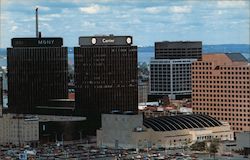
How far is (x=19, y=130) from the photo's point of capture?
359ft

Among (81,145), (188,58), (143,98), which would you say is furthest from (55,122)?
(188,58)

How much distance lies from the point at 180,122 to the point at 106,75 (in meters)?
18.8

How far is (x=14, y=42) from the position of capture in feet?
452

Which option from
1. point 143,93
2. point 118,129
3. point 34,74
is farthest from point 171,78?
point 118,129

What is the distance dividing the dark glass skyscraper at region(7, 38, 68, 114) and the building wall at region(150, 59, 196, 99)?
35.5m

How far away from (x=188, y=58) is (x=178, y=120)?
7058 cm

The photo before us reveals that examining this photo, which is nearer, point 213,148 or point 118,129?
point 213,148

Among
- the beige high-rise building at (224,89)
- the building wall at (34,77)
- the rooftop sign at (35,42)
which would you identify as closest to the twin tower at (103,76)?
the building wall at (34,77)

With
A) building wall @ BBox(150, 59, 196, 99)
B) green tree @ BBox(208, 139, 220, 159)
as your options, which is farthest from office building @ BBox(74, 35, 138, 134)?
building wall @ BBox(150, 59, 196, 99)

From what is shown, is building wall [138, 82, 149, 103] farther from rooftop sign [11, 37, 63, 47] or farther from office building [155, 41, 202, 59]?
rooftop sign [11, 37, 63, 47]

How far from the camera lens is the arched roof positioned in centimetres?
10462

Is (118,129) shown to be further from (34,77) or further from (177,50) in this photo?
(177,50)

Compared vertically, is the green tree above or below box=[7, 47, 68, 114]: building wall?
below

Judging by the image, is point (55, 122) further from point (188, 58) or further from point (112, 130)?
point (188, 58)
